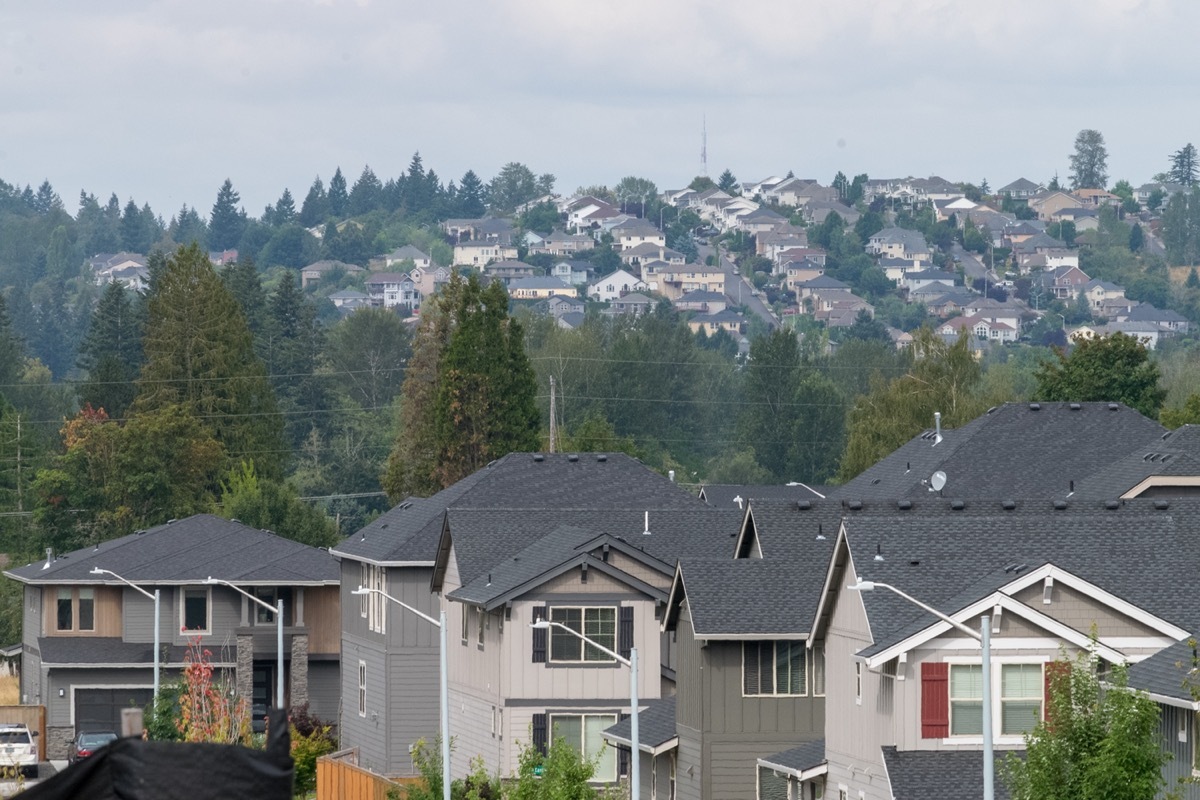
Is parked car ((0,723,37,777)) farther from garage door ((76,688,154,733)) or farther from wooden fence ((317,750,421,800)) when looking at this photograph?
wooden fence ((317,750,421,800))

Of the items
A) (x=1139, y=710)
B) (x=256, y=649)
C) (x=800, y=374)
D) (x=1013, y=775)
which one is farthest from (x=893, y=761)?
(x=800, y=374)

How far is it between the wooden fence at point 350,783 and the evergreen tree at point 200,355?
257ft

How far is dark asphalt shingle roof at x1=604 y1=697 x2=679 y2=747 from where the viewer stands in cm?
4731

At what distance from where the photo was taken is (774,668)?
148ft

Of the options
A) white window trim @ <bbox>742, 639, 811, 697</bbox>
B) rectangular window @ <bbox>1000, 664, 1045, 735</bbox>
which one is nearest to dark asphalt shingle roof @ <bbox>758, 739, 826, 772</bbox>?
white window trim @ <bbox>742, 639, 811, 697</bbox>

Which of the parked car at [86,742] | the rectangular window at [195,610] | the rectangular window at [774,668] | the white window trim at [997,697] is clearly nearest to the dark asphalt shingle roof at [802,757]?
the rectangular window at [774,668]

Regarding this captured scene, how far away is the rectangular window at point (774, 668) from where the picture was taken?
44812 mm

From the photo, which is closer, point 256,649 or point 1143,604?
point 1143,604

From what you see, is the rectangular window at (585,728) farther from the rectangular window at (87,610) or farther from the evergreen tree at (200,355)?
the evergreen tree at (200,355)

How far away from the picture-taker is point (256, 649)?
73938mm

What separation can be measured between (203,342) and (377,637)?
72734 mm

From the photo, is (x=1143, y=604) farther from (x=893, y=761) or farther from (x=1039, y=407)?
(x=1039, y=407)

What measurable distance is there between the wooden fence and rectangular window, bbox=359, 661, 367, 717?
9.11 m

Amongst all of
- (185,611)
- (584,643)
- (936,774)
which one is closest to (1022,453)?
(584,643)
